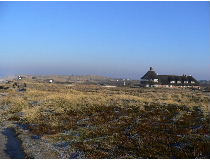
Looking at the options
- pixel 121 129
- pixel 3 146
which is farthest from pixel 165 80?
pixel 3 146

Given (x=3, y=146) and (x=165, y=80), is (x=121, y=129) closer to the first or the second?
(x=3, y=146)

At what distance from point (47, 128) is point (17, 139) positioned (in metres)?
3.35

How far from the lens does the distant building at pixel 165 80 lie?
115 meters

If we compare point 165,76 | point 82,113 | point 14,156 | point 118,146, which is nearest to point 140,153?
point 118,146

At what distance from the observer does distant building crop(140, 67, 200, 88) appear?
115 m

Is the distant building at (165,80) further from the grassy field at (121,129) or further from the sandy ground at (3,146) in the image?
the sandy ground at (3,146)

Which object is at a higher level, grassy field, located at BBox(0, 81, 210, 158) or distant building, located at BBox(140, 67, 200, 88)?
distant building, located at BBox(140, 67, 200, 88)

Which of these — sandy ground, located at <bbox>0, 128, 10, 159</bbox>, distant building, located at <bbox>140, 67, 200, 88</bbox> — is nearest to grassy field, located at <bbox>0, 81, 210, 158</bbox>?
sandy ground, located at <bbox>0, 128, 10, 159</bbox>

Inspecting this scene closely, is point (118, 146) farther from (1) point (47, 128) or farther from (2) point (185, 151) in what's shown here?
(1) point (47, 128)

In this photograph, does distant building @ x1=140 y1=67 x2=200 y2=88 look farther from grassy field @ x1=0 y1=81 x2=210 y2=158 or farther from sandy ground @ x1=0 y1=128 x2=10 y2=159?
sandy ground @ x1=0 y1=128 x2=10 y2=159

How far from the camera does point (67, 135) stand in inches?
939

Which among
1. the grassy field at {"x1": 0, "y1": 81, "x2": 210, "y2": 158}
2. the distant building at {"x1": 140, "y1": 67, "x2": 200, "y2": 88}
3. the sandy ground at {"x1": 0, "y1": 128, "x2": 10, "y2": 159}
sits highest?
the distant building at {"x1": 140, "y1": 67, "x2": 200, "y2": 88}

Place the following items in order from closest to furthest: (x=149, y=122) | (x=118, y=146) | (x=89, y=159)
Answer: (x=89, y=159)
(x=118, y=146)
(x=149, y=122)

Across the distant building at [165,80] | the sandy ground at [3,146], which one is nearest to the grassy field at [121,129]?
the sandy ground at [3,146]
